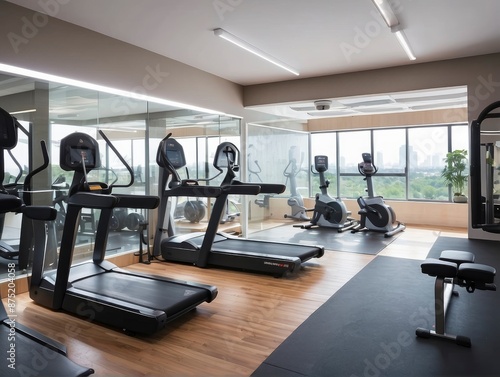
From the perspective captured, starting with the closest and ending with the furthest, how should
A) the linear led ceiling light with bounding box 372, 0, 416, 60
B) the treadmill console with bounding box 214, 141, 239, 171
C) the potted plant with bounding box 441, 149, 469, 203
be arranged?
1. the linear led ceiling light with bounding box 372, 0, 416, 60
2. the treadmill console with bounding box 214, 141, 239, 171
3. the potted plant with bounding box 441, 149, 469, 203

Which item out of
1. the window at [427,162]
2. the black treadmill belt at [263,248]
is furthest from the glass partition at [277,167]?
the window at [427,162]

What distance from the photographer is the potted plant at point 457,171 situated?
25.2 ft

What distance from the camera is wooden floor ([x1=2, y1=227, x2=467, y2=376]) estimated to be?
2.41 m

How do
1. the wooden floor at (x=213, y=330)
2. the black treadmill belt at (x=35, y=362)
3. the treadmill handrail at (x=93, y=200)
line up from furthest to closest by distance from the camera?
the treadmill handrail at (x=93, y=200) < the wooden floor at (x=213, y=330) < the black treadmill belt at (x=35, y=362)

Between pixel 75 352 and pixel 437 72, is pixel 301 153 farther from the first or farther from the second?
pixel 75 352

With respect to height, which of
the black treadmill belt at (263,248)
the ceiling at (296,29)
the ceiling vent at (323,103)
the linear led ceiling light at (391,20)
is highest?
the ceiling at (296,29)

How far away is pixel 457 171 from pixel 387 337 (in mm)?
6180

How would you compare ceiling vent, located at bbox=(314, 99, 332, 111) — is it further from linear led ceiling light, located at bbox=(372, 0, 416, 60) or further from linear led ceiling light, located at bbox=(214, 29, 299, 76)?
linear led ceiling light, located at bbox=(372, 0, 416, 60)

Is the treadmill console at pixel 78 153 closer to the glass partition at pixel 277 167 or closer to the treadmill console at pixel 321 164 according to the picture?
the glass partition at pixel 277 167

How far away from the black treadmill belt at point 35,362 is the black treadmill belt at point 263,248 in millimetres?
2679

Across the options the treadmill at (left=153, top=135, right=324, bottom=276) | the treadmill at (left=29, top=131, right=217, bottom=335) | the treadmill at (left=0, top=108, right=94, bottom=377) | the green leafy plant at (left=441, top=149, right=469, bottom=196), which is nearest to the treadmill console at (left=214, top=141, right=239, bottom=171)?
Answer: the treadmill at (left=153, top=135, right=324, bottom=276)

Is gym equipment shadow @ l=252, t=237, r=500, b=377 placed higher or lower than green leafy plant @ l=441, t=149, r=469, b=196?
lower

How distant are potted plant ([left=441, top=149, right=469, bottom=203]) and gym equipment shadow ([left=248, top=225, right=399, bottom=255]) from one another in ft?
6.90

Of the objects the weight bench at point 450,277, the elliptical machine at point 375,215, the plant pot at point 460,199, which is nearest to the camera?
the weight bench at point 450,277
